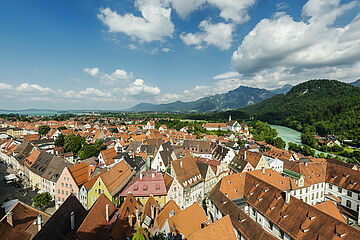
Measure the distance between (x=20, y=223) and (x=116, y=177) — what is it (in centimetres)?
1437

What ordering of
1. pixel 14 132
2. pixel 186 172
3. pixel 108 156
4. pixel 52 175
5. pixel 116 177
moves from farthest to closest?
pixel 14 132 → pixel 108 156 → pixel 52 175 → pixel 186 172 → pixel 116 177

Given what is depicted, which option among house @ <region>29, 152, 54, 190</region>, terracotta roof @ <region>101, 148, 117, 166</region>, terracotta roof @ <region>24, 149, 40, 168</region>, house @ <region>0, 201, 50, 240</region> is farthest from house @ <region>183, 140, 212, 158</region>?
house @ <region>0, 201, 50, 240</region>

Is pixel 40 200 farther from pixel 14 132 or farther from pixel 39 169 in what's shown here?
pixel 14 132

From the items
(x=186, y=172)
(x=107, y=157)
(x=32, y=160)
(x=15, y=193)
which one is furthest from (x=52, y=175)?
(x=186, y=172)

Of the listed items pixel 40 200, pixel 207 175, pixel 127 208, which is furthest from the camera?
pixel 207 175

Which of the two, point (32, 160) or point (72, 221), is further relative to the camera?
point (32, 160)

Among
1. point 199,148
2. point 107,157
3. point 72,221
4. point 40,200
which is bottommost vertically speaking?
point 199,148

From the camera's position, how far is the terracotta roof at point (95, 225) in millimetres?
16875

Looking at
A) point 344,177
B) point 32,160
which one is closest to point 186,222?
point 344,177

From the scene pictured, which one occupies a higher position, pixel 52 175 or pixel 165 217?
pixel 165 217

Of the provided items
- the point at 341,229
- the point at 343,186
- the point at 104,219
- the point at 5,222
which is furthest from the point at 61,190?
the point at 343,186

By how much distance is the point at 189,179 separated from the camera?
33.3 meters

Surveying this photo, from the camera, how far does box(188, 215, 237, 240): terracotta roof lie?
1722cm

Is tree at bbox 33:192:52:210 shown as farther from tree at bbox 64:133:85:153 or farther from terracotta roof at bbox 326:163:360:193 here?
terracotta roof at bbox 326:163:360:193
